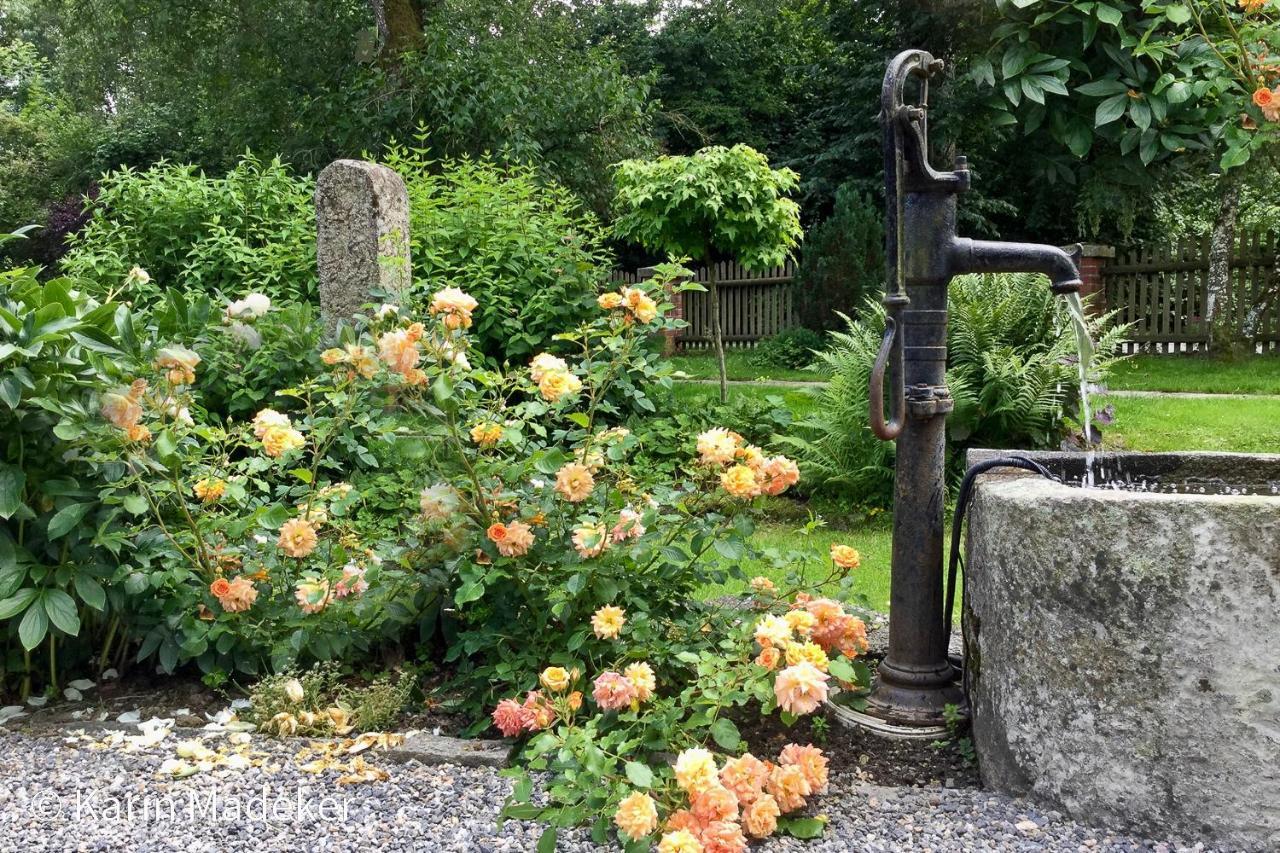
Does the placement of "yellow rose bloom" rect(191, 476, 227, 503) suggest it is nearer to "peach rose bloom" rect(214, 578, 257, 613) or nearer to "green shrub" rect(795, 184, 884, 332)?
"peach rose bloom" rect(214, 578, 257, 613)

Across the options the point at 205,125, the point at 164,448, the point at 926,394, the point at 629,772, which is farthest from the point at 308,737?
the point at 205,125

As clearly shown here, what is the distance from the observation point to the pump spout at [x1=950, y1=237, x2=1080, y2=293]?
2309 mm

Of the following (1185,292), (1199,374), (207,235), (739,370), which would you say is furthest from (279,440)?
(1185,292)

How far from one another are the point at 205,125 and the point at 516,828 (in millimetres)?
15136

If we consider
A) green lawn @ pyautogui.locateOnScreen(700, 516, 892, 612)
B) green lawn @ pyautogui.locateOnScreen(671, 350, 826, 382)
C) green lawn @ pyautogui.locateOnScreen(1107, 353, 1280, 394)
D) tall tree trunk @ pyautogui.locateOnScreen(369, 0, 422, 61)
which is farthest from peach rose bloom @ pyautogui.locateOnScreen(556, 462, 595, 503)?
tall tree trunk @ pyautogui.locateOnScreen(369, 0, 422, 61)

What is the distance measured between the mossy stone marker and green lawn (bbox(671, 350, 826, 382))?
3.96 metres

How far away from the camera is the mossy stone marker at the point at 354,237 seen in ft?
19.4

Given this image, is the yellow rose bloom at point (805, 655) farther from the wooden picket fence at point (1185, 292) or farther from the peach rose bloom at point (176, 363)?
the wooden picket fence at point (1185, 292)

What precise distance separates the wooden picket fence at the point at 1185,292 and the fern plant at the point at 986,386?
571cm

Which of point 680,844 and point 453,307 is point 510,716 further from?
point 453,307

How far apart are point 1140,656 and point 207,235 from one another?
7.07 m

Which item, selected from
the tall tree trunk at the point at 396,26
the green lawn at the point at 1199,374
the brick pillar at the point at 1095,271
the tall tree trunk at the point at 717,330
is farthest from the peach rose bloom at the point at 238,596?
the tall tree trunk at the point at 396,26

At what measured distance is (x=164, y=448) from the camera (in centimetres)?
245

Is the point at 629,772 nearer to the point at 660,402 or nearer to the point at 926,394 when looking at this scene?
the point at 926,394
